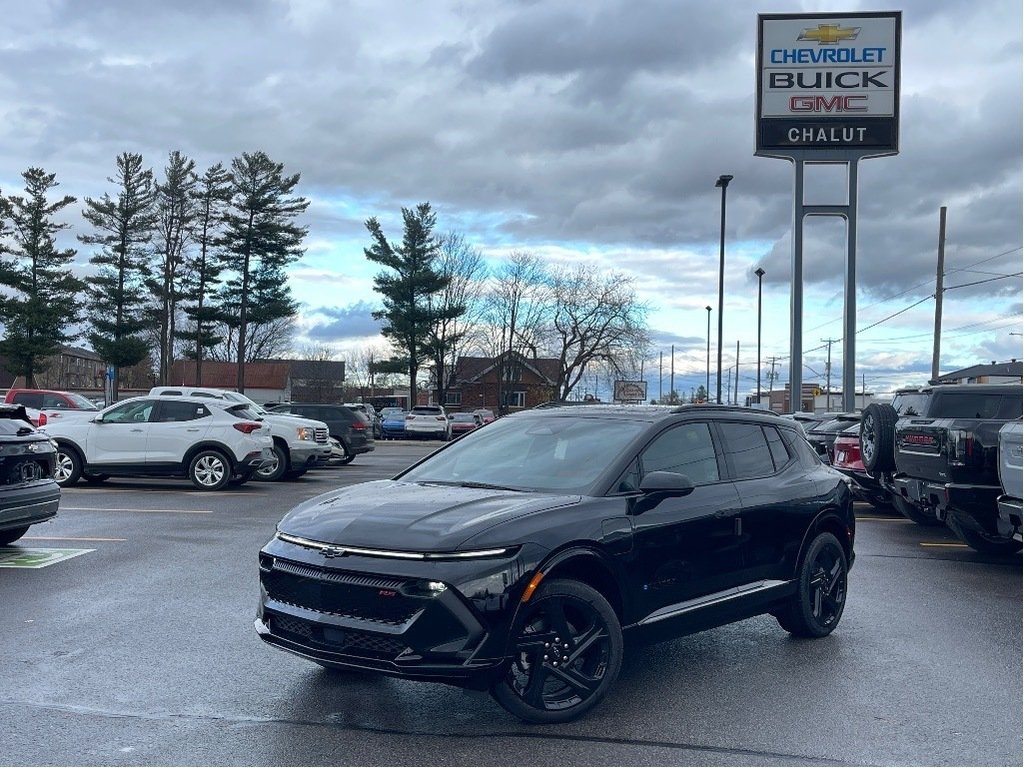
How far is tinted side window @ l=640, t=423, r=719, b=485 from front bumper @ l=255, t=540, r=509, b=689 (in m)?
1.68

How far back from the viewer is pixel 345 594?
16.4ft

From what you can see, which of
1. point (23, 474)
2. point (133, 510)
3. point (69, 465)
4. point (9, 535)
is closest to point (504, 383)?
point (69, 465)

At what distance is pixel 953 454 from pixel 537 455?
5.65 m

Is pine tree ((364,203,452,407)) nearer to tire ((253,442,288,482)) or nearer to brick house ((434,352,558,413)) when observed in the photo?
brick house ((434,352,558,413))

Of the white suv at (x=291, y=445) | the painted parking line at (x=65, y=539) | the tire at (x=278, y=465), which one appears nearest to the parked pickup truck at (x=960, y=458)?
the painted parking line at (x=65, y=539)

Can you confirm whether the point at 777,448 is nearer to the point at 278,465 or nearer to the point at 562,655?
the point at 562,655

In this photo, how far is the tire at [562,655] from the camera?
5074mm

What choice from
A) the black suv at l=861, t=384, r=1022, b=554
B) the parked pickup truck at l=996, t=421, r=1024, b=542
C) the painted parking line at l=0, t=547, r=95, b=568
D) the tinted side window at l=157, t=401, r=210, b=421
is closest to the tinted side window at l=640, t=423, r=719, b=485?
the parked pickup truck at l=996, t=421, r=1024, b=542

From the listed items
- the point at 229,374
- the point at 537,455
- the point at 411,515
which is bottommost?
the point at 411,515

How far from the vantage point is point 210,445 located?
57.3 ft

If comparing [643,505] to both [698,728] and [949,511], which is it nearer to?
[698,728]

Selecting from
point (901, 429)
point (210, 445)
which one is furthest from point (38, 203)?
point (901, 429)

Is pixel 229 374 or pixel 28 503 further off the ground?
pixel 229 374

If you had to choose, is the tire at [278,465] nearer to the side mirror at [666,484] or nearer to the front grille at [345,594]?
the front grille at [345,594]
